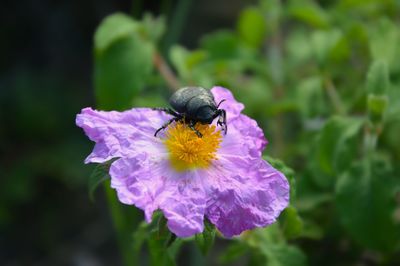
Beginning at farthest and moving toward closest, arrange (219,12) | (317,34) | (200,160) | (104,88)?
(219,12) < (317,34) < (104,88) < (200,160)

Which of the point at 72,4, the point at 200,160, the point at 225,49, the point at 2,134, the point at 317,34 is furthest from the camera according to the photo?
the point at 72,4

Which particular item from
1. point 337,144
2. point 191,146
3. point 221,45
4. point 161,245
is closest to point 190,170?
point 191,146

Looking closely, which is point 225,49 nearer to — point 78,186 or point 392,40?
point 392,40

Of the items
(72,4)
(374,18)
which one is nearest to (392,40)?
(374,18)

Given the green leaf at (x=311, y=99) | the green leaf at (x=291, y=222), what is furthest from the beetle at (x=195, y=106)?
the green leaf at (x=311, y=99)

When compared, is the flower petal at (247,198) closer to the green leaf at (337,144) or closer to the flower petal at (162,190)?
the flower petal at (162,190)

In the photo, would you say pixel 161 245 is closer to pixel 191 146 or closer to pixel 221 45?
pixel 191 146
